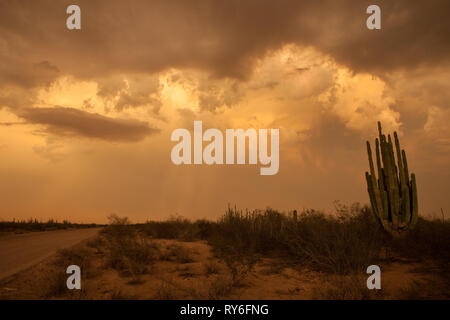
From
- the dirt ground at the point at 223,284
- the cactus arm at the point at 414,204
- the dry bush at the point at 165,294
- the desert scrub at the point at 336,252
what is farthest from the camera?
the cactus arm at the point at 414,204

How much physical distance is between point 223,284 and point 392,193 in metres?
7.62

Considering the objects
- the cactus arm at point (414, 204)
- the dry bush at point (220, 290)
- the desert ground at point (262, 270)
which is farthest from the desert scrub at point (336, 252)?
the dry bush at point (220, 290)

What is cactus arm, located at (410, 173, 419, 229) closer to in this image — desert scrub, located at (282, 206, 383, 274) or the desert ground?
the desert ground

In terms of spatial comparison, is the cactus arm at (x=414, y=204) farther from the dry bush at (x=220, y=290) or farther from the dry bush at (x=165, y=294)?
A: the dry bush at (x=165, y=294)

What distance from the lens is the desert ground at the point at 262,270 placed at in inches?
227

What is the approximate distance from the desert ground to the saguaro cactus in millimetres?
506

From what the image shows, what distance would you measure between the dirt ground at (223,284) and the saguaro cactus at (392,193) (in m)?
2.20

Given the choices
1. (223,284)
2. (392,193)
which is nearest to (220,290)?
(223,284)

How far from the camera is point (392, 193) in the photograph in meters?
10.5

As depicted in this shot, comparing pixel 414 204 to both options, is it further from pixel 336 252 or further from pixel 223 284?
pixel 223 284
